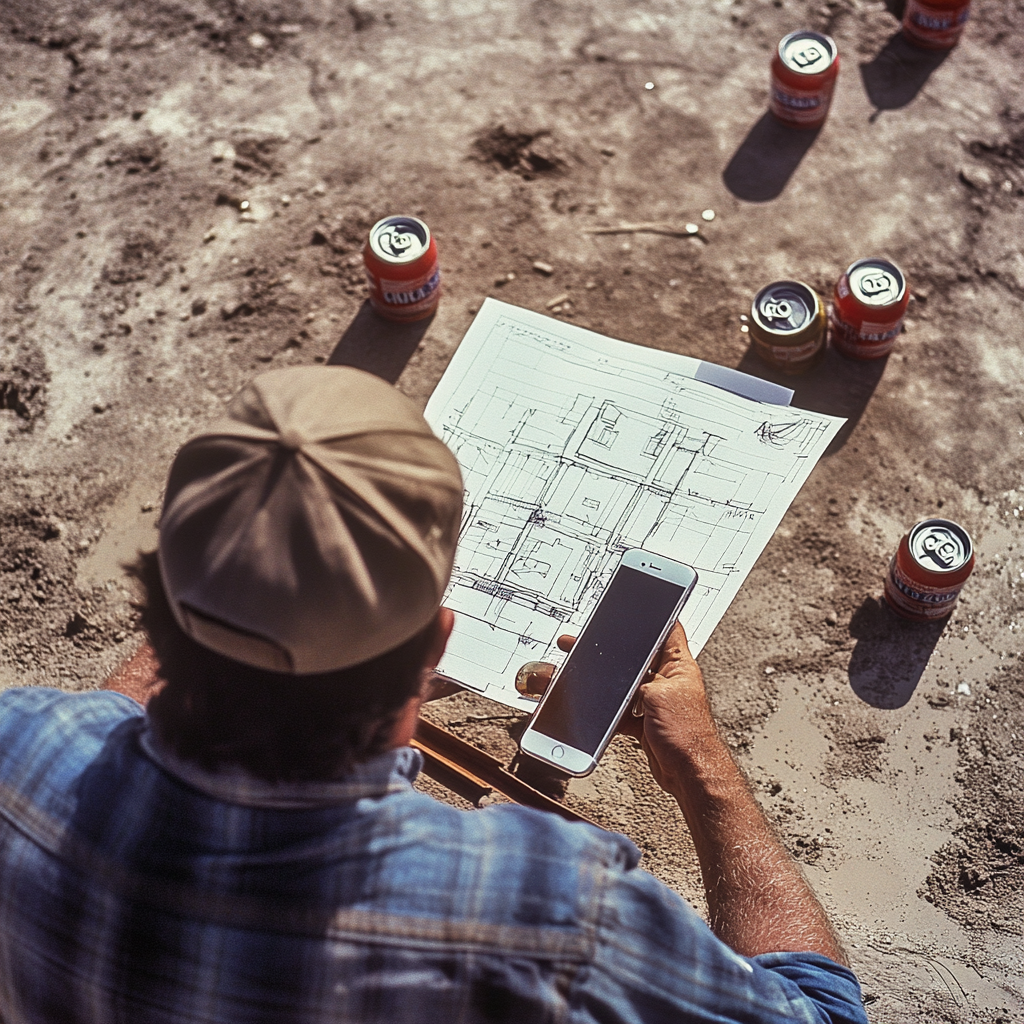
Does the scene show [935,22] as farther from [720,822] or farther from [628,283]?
[720,822]

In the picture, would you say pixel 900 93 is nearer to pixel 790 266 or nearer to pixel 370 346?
pixel 790 266

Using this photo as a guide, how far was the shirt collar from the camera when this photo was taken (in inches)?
47.2

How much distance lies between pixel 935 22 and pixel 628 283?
1.38 meters

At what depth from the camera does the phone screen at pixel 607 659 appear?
6.33 feet

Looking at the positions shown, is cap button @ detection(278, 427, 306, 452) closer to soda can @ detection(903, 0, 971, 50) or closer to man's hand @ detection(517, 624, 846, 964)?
man's hand @ detection(517, 624, 846, 964)

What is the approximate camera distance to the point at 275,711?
4.08 feet

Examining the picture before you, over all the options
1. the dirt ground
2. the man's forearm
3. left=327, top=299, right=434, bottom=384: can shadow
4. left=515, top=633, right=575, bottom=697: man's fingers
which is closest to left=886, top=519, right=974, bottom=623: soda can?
the dirt ground

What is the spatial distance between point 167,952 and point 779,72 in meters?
2.82

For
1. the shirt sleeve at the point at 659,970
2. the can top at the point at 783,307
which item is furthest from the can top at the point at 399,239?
the shirt sleeve at the point at 659,970

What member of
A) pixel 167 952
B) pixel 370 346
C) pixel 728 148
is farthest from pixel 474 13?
pixel 167 952

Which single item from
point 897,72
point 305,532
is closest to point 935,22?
point 897,72

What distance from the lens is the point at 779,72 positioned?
2932 millimetres

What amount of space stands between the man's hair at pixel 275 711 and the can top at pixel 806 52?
7.87 feet

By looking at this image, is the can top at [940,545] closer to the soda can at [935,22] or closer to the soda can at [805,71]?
the soda can at [805,71]
